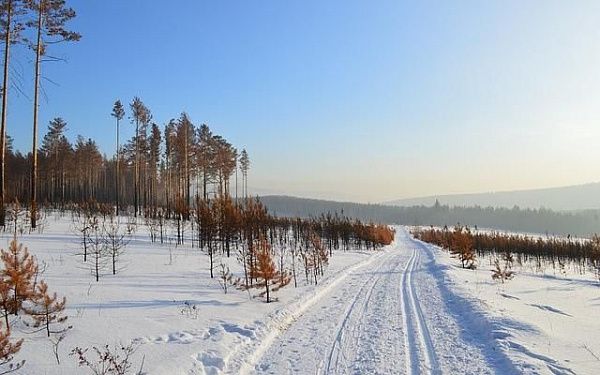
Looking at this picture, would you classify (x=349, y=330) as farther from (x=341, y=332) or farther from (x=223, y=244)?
(x=223, y=244)

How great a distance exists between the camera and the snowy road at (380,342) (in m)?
6.78

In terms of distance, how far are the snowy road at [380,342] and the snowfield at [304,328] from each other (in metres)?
0.03

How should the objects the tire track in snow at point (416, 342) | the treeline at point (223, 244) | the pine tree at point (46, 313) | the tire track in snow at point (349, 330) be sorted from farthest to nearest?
the treeline at point (223, 244) → the pine tree at point (46, 313) → the tire track in snow at point (349, 330) → the tire track in snow at point (416, 342)

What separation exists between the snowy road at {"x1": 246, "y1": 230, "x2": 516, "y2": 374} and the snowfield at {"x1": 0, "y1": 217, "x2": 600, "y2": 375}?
0.10 feet

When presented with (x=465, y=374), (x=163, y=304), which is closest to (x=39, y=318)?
(x=163, y=304)

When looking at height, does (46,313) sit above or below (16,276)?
below

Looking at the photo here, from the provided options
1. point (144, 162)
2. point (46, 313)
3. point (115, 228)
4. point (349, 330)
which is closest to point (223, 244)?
point (115, 228)

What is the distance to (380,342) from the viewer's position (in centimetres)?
812

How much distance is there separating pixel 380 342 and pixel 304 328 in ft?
6.45

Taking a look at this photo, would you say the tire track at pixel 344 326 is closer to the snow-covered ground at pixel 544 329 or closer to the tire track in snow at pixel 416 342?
the tire track in snow at pixel 416 342

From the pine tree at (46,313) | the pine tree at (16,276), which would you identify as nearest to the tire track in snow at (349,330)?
the pine tree at (46,313)

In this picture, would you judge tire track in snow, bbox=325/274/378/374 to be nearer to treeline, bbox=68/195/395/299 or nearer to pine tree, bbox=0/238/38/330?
treeline, bbox=68/195/395/299

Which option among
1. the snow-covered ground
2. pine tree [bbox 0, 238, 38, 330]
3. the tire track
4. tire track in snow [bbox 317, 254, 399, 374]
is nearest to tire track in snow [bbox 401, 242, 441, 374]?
tire track in snow [bbox 317, 254, 399, 374]

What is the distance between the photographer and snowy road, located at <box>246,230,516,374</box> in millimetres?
6777
